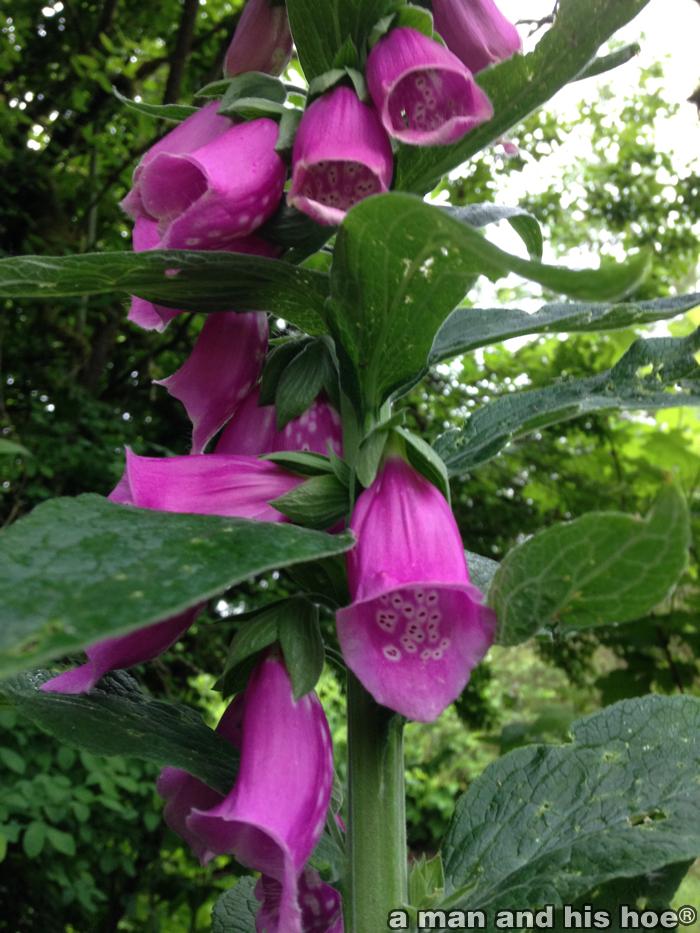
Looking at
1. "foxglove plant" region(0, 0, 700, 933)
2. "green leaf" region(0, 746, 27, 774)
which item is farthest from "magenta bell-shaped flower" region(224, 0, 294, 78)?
"green leaf" region(0, 746, 27, 774)

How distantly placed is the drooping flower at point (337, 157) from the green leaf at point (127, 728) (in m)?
0.25

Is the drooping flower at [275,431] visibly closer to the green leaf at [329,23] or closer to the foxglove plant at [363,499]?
the foxglove plant at [363,499]

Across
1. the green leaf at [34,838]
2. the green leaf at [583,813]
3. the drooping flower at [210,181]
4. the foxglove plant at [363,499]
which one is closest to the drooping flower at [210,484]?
the foxglove plant at [363,499]

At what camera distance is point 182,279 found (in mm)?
352

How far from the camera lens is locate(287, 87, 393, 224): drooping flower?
13.8 inches

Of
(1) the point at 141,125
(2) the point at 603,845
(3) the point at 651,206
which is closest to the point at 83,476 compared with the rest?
(1) the point at 141,125

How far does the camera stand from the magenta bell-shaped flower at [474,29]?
425mm

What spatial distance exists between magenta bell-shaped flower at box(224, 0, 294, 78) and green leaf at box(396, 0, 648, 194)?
0.14 meters

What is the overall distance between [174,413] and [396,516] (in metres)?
1.64

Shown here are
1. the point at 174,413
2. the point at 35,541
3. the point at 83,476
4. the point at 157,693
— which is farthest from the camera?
the point at 174,413

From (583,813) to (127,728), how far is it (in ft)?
0.77

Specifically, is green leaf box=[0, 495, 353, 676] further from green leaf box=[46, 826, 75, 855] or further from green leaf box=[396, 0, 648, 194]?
green leaf box=[46, 826, 75, 855]

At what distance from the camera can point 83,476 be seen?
1.54 metres

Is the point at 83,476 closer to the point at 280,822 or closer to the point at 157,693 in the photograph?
the point at 157,693
